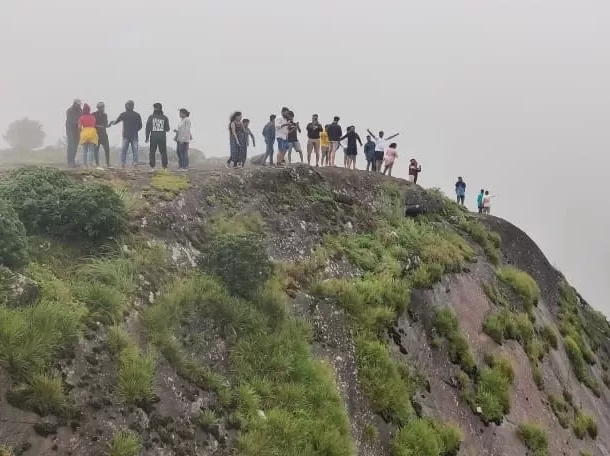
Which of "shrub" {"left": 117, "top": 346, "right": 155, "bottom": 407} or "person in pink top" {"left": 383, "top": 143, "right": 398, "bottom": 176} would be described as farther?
"person in pink top" {"left": 383, "top": 143, "right": 398, "bottom": 176}

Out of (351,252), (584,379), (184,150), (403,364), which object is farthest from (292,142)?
(584,379)

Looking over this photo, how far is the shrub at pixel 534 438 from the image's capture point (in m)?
12.0

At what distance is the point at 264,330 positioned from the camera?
9.91 m

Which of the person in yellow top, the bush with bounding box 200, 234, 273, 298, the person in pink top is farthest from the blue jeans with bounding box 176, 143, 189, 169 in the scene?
the person in pink top

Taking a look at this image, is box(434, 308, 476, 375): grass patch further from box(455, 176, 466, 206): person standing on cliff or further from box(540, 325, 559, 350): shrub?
box(455, 176, 466, 206): person standing on cliff

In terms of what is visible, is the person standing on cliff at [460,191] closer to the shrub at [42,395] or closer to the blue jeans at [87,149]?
the blue jeans at [87,149]

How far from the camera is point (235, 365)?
912cm

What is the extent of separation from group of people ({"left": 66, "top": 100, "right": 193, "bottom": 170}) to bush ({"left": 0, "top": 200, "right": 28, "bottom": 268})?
911 centimetres

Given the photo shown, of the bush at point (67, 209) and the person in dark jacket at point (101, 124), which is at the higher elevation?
the person in dark jacket at point (101, 124)

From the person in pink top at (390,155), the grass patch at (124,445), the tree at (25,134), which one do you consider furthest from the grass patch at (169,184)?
the tree at (25,134)

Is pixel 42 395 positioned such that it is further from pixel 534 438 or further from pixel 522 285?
pixel 522 285

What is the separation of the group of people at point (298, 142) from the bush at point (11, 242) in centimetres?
1156

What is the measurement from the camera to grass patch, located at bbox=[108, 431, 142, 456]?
266 inches

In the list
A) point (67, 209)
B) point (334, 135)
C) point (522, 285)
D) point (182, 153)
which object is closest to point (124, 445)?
point (67, 209)
